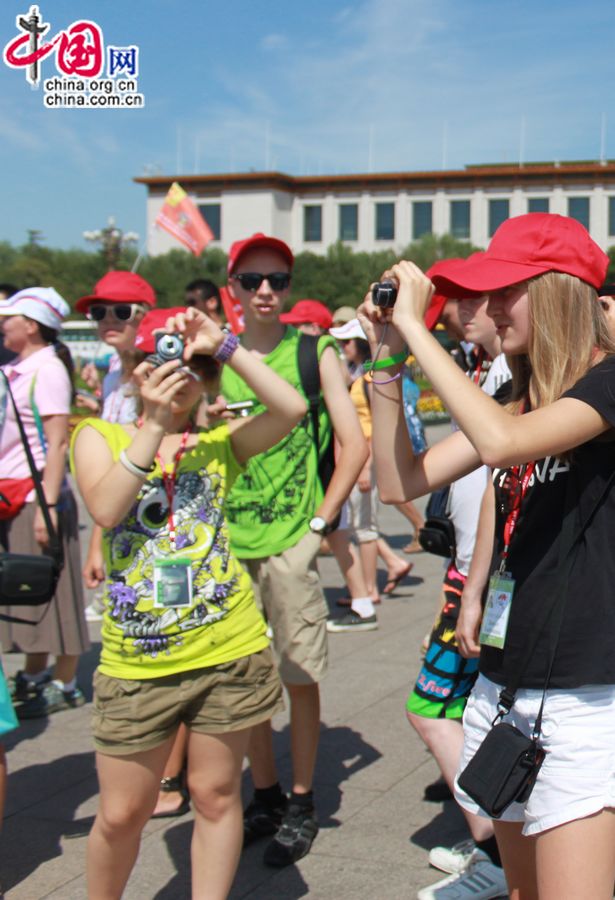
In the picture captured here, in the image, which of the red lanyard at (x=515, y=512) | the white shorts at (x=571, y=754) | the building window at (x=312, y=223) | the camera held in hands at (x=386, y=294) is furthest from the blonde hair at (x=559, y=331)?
the building window at (x=312, y=223)

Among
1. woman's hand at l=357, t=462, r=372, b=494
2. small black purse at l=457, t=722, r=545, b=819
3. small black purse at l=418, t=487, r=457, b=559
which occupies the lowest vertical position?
woman's hand at l=357, t=462, r=372, b=494

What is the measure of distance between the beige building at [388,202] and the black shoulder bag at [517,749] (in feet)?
269

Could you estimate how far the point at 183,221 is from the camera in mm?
16234

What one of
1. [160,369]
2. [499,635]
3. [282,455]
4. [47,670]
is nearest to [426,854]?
[282,455]


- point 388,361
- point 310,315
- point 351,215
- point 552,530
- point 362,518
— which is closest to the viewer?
point 552,530

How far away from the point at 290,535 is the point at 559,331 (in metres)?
1.87

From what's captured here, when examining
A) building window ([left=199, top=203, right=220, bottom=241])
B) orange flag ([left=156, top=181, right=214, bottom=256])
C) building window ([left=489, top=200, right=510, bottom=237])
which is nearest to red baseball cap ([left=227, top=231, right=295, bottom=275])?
orange flag ([left=156, top=181, right=214, bottom=256])

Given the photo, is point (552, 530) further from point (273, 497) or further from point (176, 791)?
point (176, 791)

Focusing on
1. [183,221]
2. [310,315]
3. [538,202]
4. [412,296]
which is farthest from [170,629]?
[538,202]

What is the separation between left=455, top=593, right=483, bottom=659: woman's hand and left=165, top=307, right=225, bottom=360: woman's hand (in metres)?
1.04

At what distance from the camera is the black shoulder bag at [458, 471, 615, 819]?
216cm

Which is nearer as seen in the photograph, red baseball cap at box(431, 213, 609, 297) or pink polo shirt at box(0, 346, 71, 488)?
red baseball cap at box(431, 213, 609, 297)

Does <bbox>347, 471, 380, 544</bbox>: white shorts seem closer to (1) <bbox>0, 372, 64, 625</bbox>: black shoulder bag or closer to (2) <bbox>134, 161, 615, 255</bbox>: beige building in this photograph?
(1) <bbox>0, 372, 64, 625</bbox>: black shoulder bag

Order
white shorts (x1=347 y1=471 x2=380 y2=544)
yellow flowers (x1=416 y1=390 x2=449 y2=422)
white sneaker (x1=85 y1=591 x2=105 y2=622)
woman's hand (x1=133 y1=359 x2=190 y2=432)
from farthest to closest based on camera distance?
yellow flowers (x1=416 y1=390 x2=449 y2=422), white shorts (x1=347 y1=471 x2=380 y2=544), white sneaker (x1=85 y1=591 x2=105 y2=622), woman's hand (x1=133 y1=359 x2=190 y2=432)
